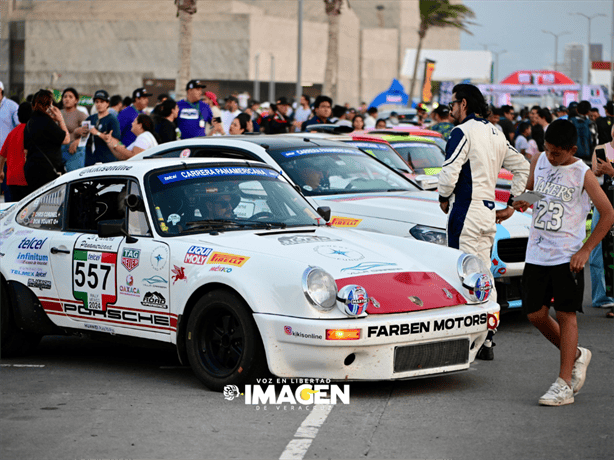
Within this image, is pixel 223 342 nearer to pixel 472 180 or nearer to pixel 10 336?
pixel 10 336

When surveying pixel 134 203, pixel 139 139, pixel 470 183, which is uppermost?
pixel 139 139

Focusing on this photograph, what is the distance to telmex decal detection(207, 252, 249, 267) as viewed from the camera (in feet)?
19.9

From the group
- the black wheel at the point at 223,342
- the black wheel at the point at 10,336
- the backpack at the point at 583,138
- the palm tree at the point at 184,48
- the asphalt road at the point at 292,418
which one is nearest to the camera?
the asphalt road at the point at 292,418

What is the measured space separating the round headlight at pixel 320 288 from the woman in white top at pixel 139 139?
249 inches

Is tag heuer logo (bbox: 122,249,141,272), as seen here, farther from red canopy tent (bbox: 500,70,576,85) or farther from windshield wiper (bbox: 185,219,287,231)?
red canopy tent (bbox: 500,70,576,85)

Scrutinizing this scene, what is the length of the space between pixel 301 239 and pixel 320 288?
2.40 ft

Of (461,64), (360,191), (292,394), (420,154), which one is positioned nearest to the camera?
(292,394)

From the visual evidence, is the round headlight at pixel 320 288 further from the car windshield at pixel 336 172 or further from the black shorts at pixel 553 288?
the car windshield at pixel 336 172

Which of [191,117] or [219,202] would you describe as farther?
[191,117]

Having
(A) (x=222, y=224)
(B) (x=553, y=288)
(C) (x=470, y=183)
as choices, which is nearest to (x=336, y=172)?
(C) (x=470, y=183)

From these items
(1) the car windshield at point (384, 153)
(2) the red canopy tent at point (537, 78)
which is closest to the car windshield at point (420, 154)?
(1) the car windshield at point (384, 153)

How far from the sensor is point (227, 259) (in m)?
6.14

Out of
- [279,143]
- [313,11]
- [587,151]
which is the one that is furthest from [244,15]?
[279,143]

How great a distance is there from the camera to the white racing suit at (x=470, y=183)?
23.9ft
